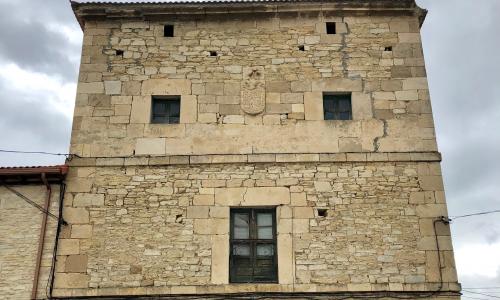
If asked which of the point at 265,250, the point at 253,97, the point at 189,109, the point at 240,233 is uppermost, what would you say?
the point at 253,97

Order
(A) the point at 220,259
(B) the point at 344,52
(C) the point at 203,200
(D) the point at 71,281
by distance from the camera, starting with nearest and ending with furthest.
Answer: (D) the point at 71,281, (A) the point at 220,259, (C) the point at 203,200, (B) the point at 344,52

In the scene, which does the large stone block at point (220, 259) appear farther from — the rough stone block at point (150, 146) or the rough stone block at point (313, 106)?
the rough stone block at point (313, 106)

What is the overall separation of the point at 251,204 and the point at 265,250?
0.88m

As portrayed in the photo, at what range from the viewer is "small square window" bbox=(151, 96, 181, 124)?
465 inches

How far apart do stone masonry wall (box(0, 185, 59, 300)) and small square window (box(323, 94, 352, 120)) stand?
552cm

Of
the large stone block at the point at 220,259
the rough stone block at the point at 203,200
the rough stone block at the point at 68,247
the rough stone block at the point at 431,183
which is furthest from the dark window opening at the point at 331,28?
the rough stone block at the point at 68,247

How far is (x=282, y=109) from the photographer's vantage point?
11773 millimetres

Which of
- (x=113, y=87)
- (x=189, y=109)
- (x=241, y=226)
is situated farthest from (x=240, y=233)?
(x=113, y=87)

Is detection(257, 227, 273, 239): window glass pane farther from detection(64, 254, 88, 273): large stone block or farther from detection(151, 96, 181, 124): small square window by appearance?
detection(64, 254, 88, 273): large stone block

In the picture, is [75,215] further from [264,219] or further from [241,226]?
[264,219]

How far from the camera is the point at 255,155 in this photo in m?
11.3

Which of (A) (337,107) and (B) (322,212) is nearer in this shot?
(B) (322,212)

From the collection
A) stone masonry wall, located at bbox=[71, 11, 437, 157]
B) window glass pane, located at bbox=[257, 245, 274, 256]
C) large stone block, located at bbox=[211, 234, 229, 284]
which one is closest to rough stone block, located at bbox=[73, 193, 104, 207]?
stone masonry wall, located at bbox=[71, 11, 437, 157]

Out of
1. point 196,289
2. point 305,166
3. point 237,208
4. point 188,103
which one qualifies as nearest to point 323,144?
point 305,166
